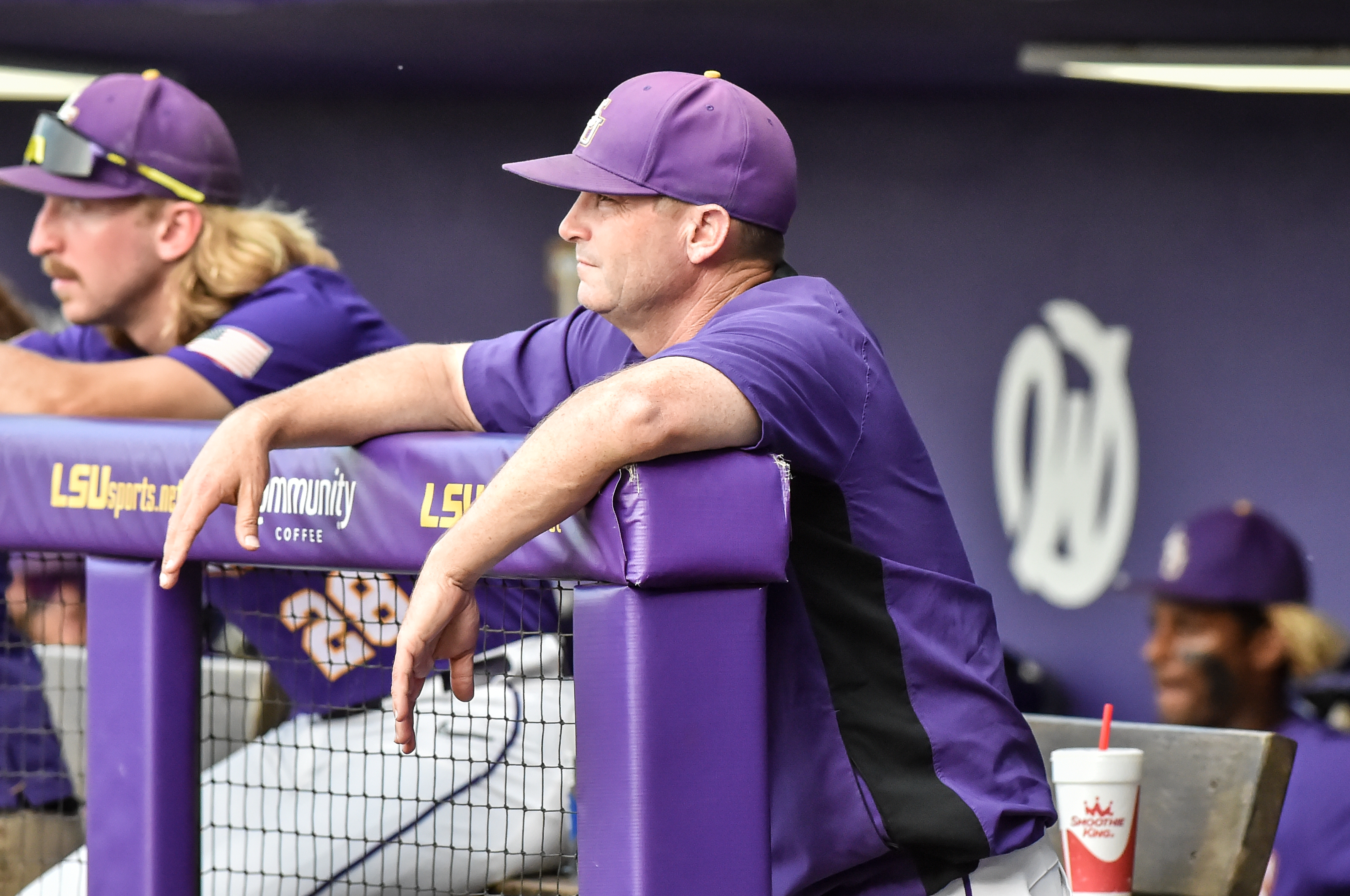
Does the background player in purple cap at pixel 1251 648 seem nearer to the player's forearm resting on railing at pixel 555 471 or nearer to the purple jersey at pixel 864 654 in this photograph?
the purple jersey at pixel 864 654

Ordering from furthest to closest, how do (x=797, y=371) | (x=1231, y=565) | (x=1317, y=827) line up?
1. (x=1231, y=565)
2. (x=1317, y=827)
3. (x=797, y=371)

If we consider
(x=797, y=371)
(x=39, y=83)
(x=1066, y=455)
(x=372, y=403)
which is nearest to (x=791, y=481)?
(x=797, y=371)

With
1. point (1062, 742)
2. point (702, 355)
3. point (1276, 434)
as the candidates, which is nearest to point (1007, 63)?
point (1276, 434)

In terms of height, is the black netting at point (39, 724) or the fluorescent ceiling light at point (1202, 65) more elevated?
the fluorescent ceiling light at point (1202, 65)

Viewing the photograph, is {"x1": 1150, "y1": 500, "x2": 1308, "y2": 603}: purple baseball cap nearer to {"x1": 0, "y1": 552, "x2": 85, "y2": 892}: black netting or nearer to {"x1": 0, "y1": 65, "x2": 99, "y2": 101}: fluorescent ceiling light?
{"x1": 0, "y1": 552, "x2": 85, "y2": 892}: black netting

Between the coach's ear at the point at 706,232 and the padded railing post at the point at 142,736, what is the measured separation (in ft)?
2.11

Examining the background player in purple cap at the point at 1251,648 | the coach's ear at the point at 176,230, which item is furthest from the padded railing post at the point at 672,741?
the background player in purple cap at the point at 1251,648

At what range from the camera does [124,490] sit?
5.35 feet

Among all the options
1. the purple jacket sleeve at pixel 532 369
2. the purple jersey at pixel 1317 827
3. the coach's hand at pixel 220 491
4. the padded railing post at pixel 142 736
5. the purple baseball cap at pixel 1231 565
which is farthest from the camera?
the purple baseball cap at pixel 1231 565

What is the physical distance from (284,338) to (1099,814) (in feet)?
4.49

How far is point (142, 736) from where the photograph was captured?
5.22 ft

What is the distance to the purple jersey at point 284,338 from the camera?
7.50 ft

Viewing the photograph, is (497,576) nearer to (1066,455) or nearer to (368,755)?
(368,755)

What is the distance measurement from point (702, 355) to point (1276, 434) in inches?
175
